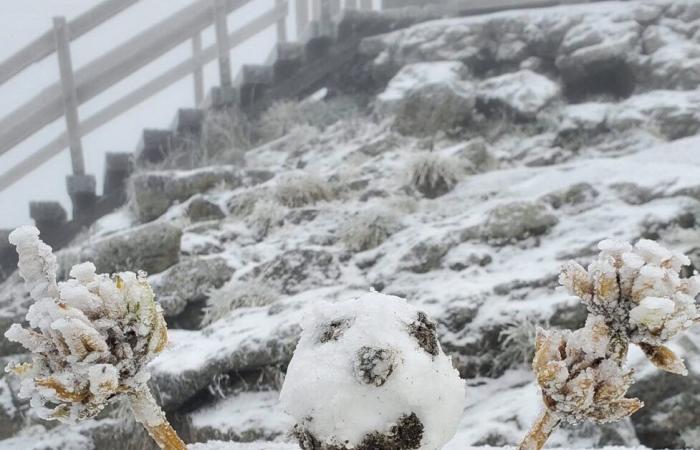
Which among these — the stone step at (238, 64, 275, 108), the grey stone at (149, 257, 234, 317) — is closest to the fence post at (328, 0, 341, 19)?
the stone step at (238, 64, 275, 108)

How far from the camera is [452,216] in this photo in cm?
359

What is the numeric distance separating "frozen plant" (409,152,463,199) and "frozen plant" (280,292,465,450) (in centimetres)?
334

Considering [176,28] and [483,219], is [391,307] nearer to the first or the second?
[483,219]

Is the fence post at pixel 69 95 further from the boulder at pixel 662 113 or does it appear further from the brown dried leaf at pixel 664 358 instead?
the brown dried leaf at pixel 664 358

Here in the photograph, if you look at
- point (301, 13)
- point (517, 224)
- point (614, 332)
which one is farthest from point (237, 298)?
point (301, 13)

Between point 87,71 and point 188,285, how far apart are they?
9.35 ft

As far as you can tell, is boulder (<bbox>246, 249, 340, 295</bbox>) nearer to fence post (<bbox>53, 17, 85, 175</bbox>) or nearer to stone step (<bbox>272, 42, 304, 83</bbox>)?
fence post (<bbox>53, 17, 85, 175</bbox>)

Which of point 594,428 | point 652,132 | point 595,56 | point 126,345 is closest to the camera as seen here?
point 126,345

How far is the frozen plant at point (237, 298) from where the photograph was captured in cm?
321

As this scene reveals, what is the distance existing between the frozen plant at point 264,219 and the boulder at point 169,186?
58 cm

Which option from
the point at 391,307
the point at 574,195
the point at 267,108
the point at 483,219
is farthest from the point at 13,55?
the point at 391,307

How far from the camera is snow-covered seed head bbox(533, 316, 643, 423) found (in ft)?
2.34

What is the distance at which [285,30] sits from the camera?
7.18 metres

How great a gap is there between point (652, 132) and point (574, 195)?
1.24m
